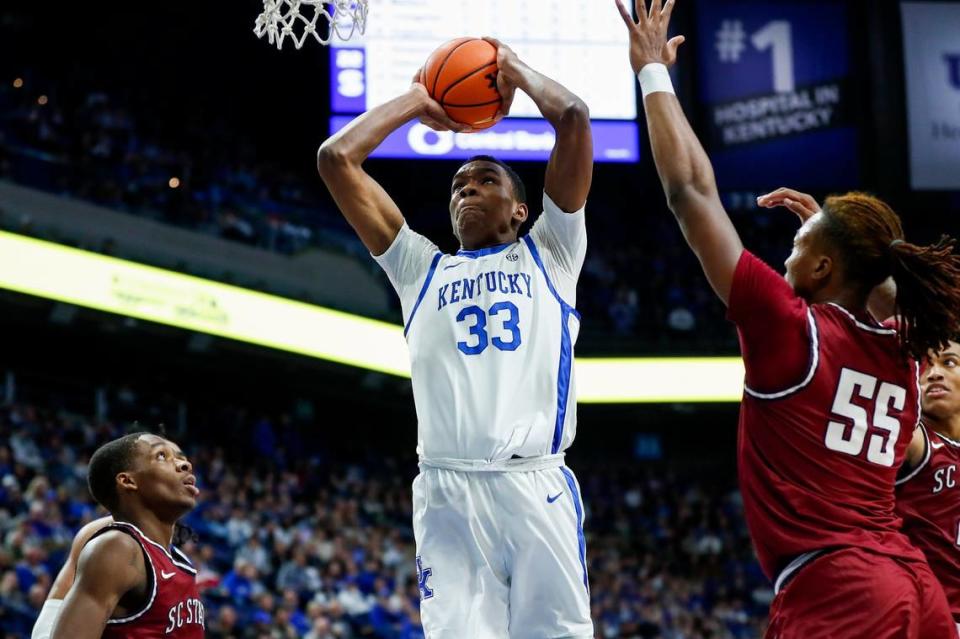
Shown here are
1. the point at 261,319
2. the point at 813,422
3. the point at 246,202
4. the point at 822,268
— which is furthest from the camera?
the point at 246,202

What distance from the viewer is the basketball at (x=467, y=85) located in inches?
171

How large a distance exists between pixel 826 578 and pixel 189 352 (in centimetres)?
1566

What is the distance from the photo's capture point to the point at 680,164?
123 inches

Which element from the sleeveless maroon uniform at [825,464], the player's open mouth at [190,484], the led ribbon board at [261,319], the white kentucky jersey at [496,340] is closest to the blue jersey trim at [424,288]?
the white kentucky jersey at [496,340]

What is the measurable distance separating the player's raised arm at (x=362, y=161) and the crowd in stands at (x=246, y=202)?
1129 centimetres

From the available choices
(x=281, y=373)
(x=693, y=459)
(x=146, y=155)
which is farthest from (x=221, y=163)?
(x=693, y=459)

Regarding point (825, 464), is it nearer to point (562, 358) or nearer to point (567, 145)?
point (562, 358)

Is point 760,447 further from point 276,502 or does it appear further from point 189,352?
point 189,352

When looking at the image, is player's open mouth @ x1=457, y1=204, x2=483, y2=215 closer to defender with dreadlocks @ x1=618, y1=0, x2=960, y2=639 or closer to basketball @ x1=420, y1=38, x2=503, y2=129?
basketball @ x1=420, y1=38, x2=503, y2=129

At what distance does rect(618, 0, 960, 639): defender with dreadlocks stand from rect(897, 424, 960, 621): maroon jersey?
3.16 ft

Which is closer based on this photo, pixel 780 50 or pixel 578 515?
pixel 578 515

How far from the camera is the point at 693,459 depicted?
2278 centimetres

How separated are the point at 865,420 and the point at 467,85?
1.95m

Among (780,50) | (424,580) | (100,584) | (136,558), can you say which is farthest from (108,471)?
(780,50)
